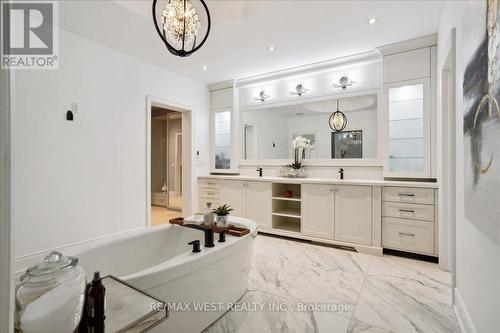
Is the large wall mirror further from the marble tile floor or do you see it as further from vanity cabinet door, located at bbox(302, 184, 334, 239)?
the marble tile floor

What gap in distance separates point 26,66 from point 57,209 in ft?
5.16

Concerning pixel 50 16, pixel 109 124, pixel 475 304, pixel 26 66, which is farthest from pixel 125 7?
pixel 475 304

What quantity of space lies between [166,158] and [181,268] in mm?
5583

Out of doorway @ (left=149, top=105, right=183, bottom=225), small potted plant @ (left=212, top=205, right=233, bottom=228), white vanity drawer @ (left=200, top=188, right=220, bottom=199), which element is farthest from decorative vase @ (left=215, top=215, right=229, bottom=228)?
doorway @ (left=149, top=105, right=183, bottom=225)

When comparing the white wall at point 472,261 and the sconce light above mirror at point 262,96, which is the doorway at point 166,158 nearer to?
the sconce light above mirror at point 262,96

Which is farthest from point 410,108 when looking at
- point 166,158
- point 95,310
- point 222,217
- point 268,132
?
point 166,158

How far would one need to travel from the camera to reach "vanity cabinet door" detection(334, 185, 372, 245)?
3.04m

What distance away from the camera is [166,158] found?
6.61 metres

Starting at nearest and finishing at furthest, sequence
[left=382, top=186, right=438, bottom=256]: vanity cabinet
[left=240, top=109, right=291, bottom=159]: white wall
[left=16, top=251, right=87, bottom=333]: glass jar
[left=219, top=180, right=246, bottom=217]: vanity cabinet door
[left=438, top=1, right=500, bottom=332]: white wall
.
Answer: [left=16, top=251, right=87, bottom=333]: glass jar, [left=438, top=1, right=500, bottom=332]: white wall, [left=382, top=186, right=438, bottom=256]: vanity cabinet, [left=219, top=180, right=246, bottom=217]: vanity cabinet door, [left=240, top=109, right=291, bottom=159]: white wall

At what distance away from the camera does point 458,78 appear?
5.73 ft

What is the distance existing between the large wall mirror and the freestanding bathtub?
2113mm

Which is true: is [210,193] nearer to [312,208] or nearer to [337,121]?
[312,208]

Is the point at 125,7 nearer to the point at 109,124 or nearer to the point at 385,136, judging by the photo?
the point at 109,124

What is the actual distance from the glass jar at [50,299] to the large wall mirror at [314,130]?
3611 millimetres
